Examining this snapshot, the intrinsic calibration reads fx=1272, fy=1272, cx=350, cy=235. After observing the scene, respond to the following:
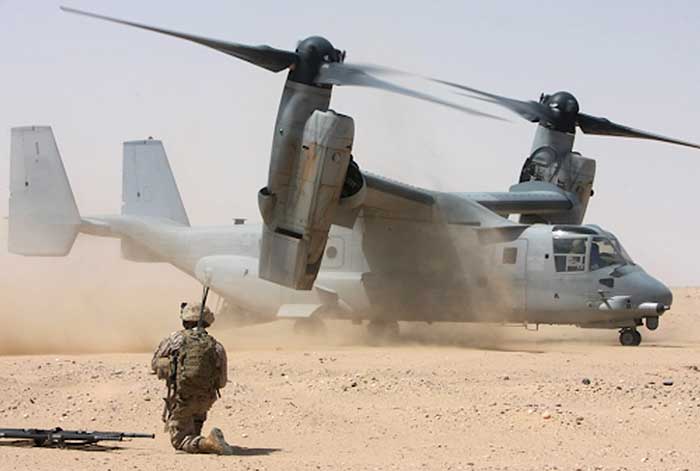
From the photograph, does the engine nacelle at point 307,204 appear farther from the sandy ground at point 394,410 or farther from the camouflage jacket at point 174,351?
the camouflage jacket at point 174,351

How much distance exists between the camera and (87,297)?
31.7 m

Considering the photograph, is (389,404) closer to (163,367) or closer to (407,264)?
(163,367)

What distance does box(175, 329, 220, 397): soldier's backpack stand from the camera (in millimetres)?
11820

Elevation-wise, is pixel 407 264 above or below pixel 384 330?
above

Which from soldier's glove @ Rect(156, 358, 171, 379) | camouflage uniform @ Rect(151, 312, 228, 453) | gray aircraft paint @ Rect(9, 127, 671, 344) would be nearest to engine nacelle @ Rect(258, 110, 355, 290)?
gray aircraft paint @ Rect(9, 127, 671, 344)

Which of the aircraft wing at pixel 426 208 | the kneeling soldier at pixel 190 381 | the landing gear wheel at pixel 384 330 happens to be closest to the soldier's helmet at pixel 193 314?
the kneeling soldier at pixel 190 381

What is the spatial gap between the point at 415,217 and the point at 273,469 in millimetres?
14668

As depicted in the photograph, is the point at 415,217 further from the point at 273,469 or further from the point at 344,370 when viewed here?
the point at 273,469

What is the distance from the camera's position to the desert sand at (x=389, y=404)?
11.9 m

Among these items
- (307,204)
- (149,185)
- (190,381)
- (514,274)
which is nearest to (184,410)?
(190,381)

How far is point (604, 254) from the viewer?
79.7 ft

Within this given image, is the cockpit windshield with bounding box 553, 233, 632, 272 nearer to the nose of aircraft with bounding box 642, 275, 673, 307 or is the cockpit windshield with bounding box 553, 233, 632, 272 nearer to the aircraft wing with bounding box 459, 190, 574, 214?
the nose of aircraft with bounding box 642, 275, 673, 307

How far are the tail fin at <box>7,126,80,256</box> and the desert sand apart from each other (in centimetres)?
266

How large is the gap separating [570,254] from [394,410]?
1027cm
